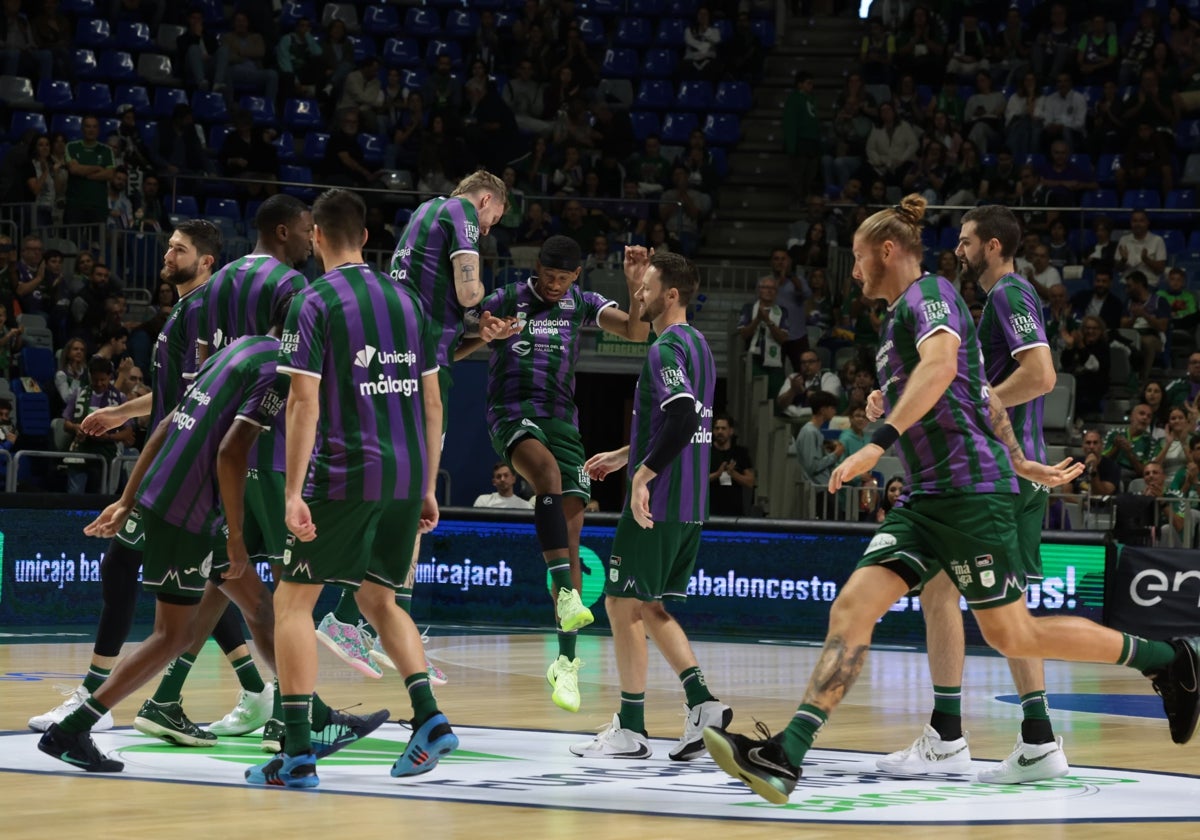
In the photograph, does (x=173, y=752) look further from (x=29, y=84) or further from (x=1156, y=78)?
(x=1156, y=78)

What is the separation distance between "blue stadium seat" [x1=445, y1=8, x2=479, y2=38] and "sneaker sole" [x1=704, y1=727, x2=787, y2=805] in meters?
18.5

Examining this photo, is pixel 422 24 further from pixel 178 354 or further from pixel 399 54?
pixel 178 354

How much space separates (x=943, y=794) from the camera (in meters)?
7.26

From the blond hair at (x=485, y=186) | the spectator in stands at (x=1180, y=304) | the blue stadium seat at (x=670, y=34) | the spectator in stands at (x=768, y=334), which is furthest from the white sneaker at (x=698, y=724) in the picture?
the blue stadium seat at (x=670, y=34)

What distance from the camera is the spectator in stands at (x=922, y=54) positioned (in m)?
23.0

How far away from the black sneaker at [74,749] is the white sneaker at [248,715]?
1.29 m

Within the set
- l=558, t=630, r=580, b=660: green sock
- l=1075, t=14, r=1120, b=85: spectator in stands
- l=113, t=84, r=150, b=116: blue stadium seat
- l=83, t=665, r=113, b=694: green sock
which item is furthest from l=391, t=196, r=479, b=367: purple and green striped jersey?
l=1075, t=14, r=1120, b=85: spectator in stands

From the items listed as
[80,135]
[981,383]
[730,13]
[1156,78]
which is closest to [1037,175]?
[1156,78]

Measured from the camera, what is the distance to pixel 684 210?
2158 centimetres

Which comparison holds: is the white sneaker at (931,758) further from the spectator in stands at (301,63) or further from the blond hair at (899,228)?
the spectator in stands at (301,63)

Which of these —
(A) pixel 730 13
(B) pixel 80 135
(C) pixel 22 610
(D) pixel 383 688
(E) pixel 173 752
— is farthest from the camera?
(A) pixel 730 13

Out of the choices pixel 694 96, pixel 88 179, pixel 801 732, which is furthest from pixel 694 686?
pixel 694 96

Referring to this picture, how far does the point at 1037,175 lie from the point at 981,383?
14426 mm

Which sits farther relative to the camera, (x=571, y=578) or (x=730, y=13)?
(x=730, y=13)
